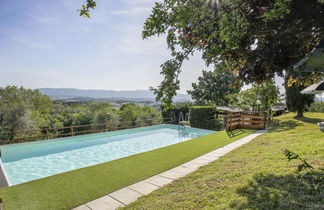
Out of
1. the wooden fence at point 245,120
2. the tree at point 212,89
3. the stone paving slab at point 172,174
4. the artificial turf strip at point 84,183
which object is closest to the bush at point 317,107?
the tree at point 212,89

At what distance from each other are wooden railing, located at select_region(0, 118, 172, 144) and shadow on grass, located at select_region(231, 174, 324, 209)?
1088 centimetres

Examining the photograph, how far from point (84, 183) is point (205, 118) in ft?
37.6

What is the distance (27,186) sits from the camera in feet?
14.2

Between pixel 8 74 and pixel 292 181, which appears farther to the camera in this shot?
pixel 8 74

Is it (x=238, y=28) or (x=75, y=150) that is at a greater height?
(x=238, y=28)

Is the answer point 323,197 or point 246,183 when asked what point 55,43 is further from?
point 323,197

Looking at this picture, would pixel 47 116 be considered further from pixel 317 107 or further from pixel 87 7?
pixel 317 107

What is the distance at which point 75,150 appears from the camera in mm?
10742

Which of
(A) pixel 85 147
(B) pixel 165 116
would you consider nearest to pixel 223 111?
(B) pixel 165 116

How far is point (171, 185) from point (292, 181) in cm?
224

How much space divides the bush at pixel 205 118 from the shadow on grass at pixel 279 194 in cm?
1066

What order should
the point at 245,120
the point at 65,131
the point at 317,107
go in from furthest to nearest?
the point at 317,107 → the point at 65,131 → the point at 245,120

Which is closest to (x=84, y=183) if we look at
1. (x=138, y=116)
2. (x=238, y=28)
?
(x=238, y=28)

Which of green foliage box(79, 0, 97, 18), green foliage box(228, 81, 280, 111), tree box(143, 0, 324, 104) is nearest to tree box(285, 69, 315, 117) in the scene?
green foliage box(228, 81, 280, 111)
